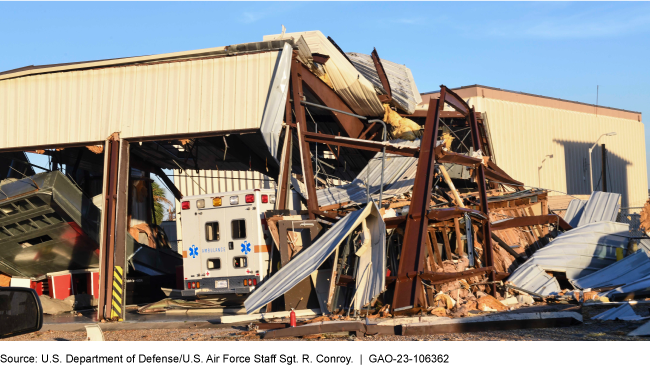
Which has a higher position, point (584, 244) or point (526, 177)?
point (526, 177)

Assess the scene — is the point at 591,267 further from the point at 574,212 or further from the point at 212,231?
the point at 212,231

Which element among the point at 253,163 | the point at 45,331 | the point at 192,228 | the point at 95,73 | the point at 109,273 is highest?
the point at 95,73

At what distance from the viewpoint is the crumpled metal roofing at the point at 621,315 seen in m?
11.0

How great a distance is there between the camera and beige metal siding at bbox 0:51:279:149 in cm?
1738

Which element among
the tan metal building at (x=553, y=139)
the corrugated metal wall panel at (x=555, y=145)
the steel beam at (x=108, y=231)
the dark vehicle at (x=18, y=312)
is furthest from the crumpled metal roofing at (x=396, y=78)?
the corrugated metal wall panel at (x=555, y=145)

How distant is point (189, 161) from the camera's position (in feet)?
87.8

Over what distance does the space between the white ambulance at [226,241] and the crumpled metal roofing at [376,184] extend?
8.22 ft

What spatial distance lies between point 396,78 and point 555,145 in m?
25.6

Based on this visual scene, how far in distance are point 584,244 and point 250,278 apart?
9358 mm

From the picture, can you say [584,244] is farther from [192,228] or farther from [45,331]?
[45,331]

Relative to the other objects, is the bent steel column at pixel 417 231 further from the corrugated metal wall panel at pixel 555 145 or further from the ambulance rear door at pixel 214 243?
the corrugated metal wall panel at pixel 555 145

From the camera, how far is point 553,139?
4600 cm
